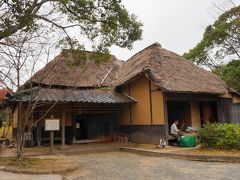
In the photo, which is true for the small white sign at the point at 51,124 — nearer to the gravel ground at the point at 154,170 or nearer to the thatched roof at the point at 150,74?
the thatched roof at the point at 150,74

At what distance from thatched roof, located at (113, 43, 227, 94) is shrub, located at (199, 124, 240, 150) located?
8.89 feet

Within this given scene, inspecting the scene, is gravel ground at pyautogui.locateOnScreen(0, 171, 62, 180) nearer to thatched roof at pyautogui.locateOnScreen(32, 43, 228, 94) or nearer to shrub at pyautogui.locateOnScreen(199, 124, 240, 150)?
thatched roof at pyautogui.locateOnScreen(32, 43, 228, 94)

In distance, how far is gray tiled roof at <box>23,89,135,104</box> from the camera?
13.5 metres

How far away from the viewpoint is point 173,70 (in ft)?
52.6

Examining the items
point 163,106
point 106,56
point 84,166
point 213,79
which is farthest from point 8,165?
point 213,79

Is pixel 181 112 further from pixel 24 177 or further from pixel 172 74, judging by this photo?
pixel 24 177

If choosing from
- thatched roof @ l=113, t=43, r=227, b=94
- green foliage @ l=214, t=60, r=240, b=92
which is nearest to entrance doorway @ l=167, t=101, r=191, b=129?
thatched roof @ l=113, t=43, r=227, b=94

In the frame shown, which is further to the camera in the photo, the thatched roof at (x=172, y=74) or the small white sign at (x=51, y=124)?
the thatched roof at (x=172, y=74)

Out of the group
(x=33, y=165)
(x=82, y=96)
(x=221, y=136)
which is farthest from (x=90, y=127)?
(x=221, y=136)

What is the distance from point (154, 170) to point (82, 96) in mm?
7407

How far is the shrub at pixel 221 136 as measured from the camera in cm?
1128

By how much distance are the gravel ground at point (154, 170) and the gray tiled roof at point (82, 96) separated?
13.1ft

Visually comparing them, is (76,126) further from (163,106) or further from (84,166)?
(84,166)

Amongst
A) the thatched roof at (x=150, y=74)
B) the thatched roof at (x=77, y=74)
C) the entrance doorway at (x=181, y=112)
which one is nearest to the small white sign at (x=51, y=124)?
the thatched roof at (x=150, y=74)
